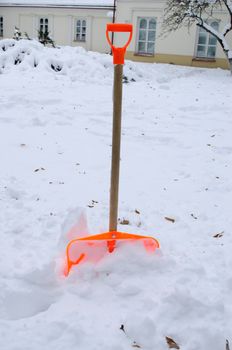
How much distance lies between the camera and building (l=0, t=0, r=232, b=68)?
1867cm

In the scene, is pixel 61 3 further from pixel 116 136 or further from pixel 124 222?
pixel 116 136

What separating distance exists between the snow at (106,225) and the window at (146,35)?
44.4 ft

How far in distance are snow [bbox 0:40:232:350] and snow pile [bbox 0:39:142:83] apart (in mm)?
3927

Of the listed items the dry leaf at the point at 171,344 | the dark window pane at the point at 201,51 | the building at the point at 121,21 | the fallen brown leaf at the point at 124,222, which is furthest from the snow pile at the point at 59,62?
the dry leaf at the point at 171,344

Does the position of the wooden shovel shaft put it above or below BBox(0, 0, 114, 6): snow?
below

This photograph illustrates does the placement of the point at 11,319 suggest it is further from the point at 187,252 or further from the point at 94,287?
the point at 187,252

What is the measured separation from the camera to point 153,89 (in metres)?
10.3

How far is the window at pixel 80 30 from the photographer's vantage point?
75.4ft

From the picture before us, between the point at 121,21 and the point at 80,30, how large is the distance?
4.44m

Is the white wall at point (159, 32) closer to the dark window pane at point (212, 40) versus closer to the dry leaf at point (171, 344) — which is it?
the dark window pane at point (212, 40)

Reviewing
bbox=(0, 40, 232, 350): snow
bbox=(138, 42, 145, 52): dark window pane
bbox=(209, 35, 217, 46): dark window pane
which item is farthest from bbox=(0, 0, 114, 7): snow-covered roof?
bbox=(0, 40, 232, 350): snow

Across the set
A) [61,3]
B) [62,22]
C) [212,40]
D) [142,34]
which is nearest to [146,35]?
[142,34]

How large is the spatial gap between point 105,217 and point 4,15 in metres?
25.2

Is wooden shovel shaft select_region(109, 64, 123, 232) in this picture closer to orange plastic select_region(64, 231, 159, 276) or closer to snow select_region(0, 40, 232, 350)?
orange plastic select_region(64, 231, 159, 276)
